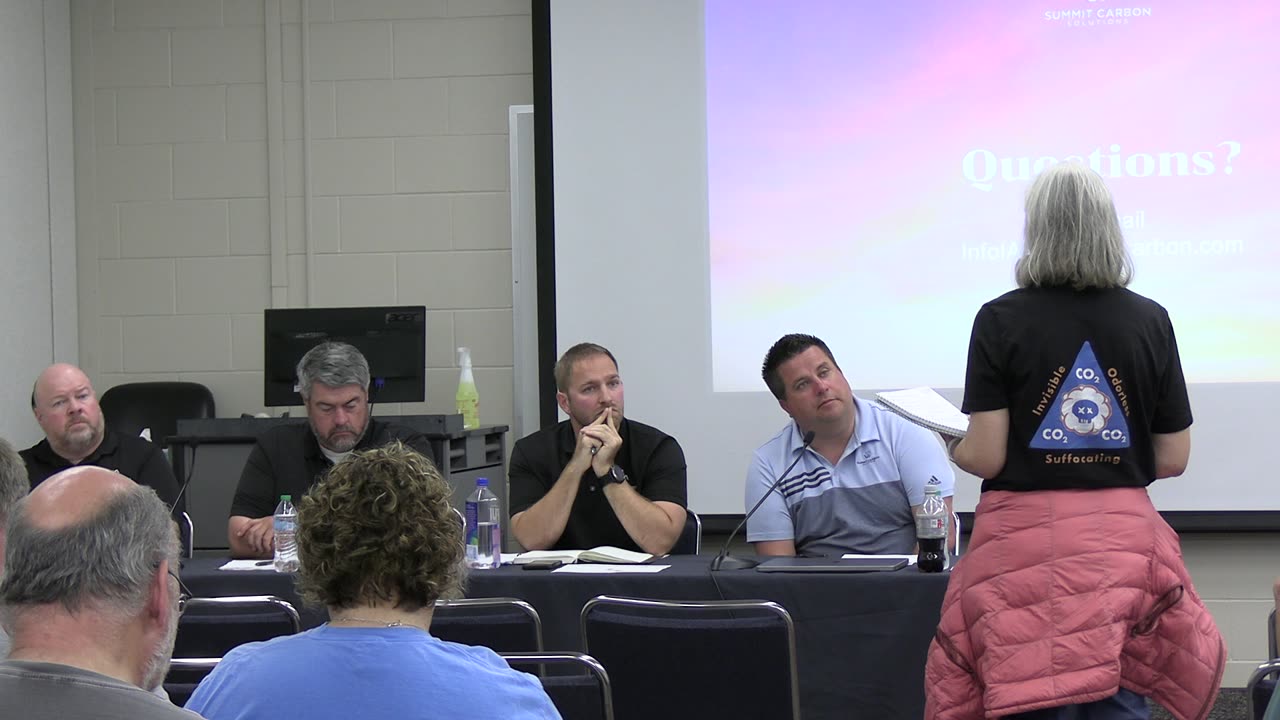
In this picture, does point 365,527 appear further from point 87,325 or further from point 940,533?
point 87,325

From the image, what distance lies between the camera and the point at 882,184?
437 centimetres

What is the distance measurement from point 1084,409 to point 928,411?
1.94ft

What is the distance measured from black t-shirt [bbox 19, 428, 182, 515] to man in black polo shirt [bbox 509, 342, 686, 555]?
40.9 inches

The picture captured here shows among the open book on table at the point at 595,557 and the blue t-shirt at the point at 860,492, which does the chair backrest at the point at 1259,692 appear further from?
the open book on table at the point at 595,557

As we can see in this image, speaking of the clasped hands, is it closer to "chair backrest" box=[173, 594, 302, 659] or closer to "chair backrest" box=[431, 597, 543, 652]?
"chair backrest" box=[431, 597, 543, 652]

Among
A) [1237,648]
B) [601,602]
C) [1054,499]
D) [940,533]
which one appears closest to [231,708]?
[601,602]

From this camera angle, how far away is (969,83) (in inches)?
170

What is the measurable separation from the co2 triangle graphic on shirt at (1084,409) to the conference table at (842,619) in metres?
0.62

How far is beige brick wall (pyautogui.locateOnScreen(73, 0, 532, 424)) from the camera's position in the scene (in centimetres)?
494

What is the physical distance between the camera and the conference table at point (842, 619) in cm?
261

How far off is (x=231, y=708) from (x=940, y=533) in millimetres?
1656

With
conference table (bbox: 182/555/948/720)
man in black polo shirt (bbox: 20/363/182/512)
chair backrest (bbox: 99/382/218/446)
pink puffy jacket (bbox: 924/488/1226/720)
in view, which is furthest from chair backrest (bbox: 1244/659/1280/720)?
chair backrest (bbox: 99/382/218/446)

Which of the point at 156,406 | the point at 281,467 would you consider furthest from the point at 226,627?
the point at 156,406

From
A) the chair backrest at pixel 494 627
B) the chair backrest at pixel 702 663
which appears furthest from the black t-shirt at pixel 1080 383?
the chair backrest at pixel 494 627
